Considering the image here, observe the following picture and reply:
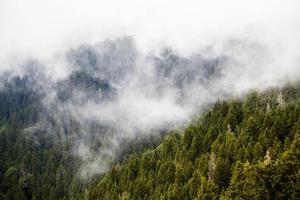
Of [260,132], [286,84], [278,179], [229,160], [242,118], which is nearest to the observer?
[278,179]

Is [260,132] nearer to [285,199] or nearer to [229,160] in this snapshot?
[229,160]

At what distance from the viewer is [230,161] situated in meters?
114

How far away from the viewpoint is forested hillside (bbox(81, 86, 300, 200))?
2660 inches

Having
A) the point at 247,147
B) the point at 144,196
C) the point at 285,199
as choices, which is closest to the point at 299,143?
the point at 285,199

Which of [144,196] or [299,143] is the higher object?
[144,196]

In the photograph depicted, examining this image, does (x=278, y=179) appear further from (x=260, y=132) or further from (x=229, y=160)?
(x=260, y=132)

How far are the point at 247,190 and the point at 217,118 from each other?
10756cm

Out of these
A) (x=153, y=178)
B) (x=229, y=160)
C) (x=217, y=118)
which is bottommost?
(x=229, y=160)

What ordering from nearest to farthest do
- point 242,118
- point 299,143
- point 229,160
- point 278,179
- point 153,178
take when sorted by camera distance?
1. point 278,179
2. point 299,143
3. point 229,160
4. point 153,178
5. point 242,118

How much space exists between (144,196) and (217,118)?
56.3 metres

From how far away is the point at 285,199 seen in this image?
66.9 meters

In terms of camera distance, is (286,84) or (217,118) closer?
(217,118)

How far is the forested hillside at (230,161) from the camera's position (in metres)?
67.6

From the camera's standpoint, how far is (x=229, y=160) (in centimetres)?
11356
